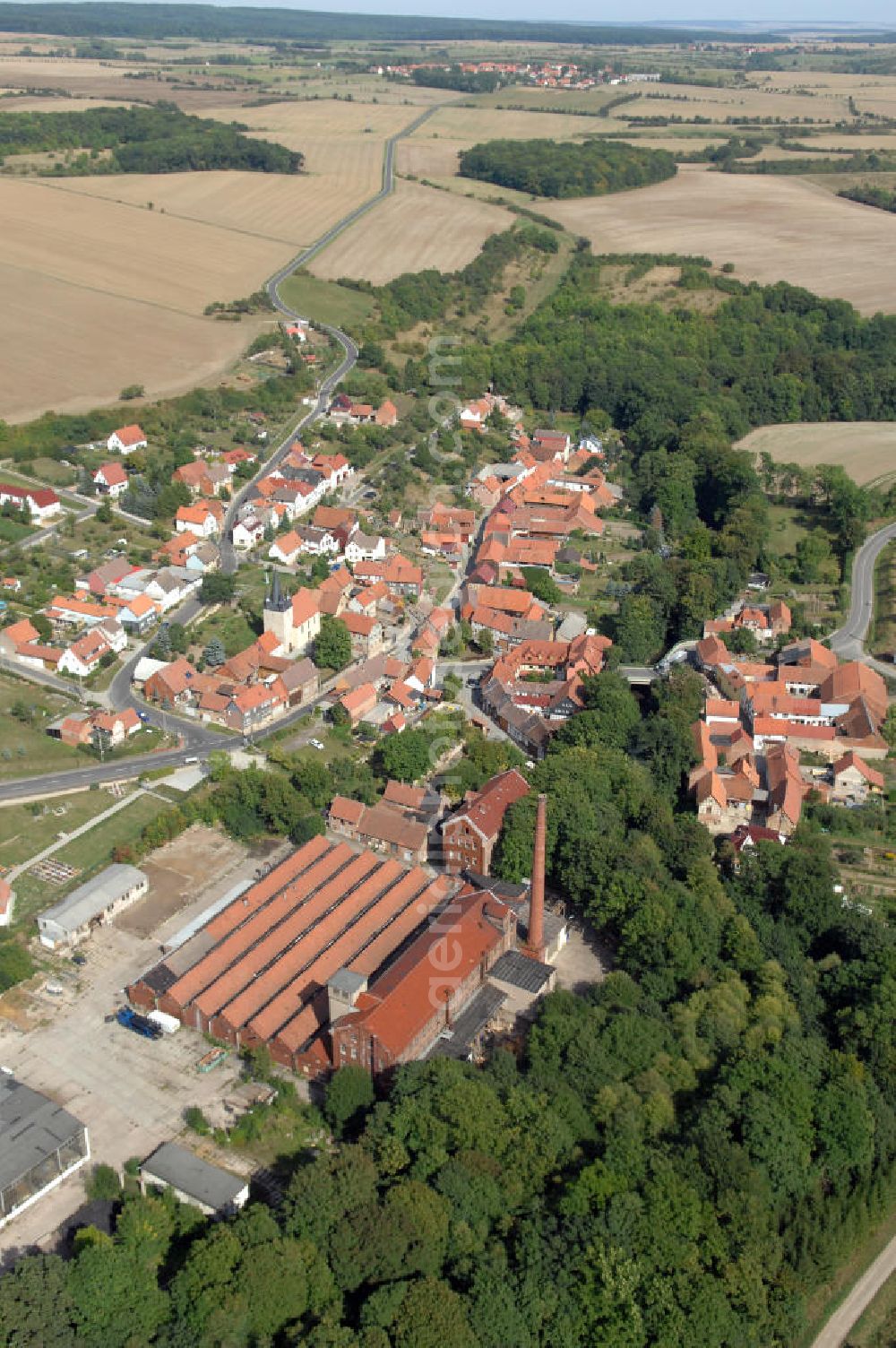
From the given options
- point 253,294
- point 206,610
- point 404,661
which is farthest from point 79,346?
point 404,661

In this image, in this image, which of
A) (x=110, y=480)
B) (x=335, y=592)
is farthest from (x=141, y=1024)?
(x=110, y=480)

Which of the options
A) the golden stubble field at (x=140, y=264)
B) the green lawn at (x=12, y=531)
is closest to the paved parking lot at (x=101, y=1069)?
the green lawn at (x=12, y=531)

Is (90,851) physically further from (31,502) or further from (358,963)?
(31,502)

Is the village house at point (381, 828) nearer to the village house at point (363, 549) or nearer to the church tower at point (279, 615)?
the church tower at point (279, 615)

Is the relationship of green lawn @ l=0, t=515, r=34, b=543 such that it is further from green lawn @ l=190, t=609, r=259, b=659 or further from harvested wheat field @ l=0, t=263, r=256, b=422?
harvested wheat field @ l=0, t=263, r=256, b=422

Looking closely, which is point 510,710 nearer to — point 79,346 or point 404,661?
point 404,661

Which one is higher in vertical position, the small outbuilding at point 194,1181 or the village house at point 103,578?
the village house at point 103,578

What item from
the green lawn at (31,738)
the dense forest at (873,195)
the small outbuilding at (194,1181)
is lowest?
the small outbuilding at (194,1181)
